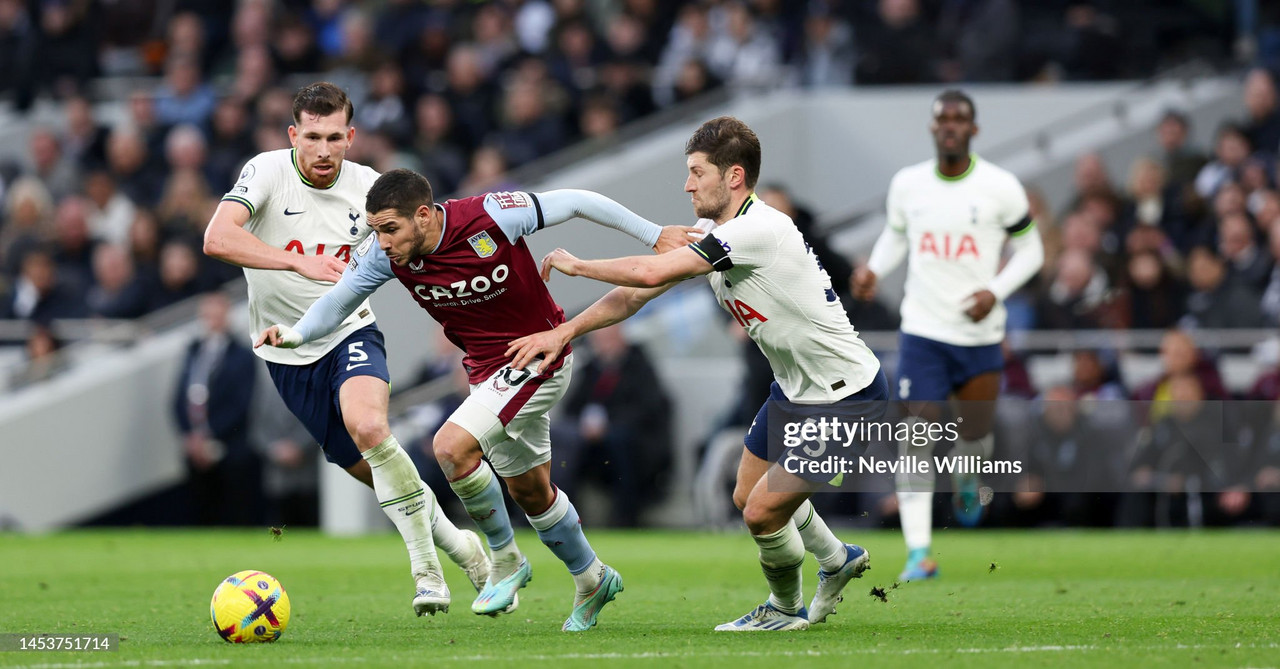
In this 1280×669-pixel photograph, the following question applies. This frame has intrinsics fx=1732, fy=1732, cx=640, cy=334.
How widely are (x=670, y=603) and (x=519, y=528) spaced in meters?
6.93

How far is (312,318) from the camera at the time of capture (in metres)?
7.62

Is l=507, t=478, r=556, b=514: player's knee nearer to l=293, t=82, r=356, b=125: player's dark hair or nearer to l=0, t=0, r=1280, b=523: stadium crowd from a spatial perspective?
l=293, t=82, r=356, b=125: player's dark hair

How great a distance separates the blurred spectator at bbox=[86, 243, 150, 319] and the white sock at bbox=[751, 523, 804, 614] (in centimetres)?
1205

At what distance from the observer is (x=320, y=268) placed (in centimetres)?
798

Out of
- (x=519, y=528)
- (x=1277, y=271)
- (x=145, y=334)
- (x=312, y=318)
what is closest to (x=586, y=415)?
(x=519, y=528)

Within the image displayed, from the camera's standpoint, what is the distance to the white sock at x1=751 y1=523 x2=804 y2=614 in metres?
7.55

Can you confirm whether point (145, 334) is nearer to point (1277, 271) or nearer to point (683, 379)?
point (683, 379)

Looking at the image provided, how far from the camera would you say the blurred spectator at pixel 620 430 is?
1563 centimetres

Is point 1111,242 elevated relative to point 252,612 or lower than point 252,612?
elevated

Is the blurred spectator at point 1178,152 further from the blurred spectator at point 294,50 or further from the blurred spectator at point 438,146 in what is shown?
the blurred spectator at point 294,50

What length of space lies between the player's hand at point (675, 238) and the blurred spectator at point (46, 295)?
485 inches

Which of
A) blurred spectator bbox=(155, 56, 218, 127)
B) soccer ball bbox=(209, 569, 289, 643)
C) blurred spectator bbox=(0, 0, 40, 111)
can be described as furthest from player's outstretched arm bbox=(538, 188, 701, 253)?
blurred spectator bbox=(0, 0, 40, 111)

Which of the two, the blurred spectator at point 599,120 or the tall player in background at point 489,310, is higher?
the blurred spectator at point 599,120

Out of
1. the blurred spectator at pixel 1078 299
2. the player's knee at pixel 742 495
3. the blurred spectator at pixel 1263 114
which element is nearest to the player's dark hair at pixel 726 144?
the player's knee at pixel 742 495
